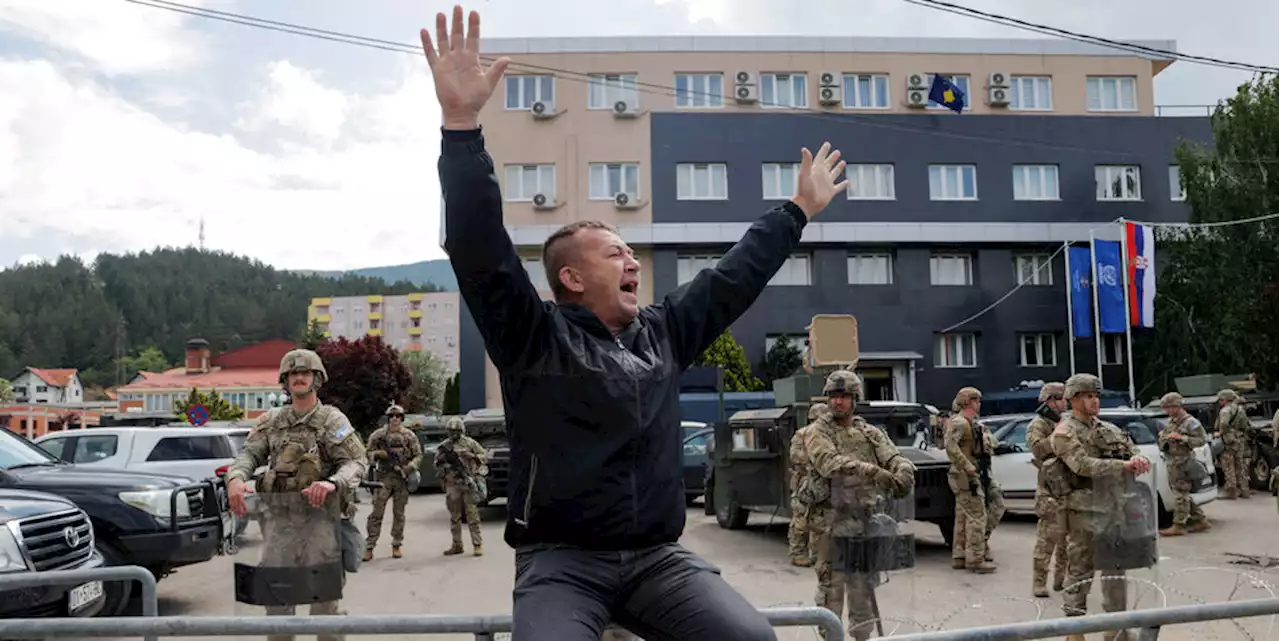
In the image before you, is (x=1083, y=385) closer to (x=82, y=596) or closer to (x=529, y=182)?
(x=82, y=596)

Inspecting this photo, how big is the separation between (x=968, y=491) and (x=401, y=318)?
127m

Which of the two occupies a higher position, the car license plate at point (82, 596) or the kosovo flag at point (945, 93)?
the kosovo flag at point (945, 93)

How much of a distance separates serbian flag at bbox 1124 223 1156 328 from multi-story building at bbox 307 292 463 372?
9972 centimetres

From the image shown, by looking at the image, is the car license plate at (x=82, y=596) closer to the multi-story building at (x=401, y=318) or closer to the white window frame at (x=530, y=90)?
the white window frame at (x=530, y=90)

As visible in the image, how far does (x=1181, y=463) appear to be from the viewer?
44.3ft

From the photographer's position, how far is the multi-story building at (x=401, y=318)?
128125 mm

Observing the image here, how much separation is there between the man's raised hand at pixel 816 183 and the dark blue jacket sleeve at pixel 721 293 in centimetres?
18

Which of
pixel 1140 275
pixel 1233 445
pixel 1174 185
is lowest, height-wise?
pixel 1233 445

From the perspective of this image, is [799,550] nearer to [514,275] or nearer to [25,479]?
[25,479]

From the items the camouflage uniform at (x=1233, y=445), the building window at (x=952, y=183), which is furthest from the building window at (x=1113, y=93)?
the camouflage uniform at (x=1233, y=445)

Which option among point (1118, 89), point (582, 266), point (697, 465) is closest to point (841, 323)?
point (697, 465)

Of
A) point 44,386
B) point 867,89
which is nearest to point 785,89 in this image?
point 867,89

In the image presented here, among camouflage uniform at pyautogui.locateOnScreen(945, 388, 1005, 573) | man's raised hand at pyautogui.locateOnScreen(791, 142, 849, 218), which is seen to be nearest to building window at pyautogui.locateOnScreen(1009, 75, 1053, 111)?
camouflage uniform at pyautogui.locateOnScreen(945, 388, 1005, 573)

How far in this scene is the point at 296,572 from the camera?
19.0 feet
